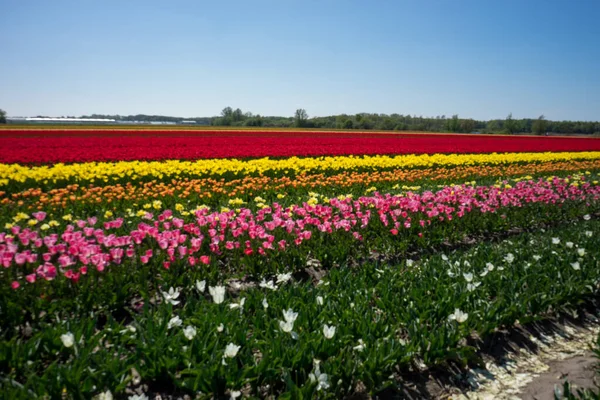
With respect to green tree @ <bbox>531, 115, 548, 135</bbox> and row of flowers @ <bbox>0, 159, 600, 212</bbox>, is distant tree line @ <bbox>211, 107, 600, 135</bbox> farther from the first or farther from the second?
row of flowers @ <bbox>0, 159, 600, 212</bbox>

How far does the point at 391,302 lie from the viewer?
3.88m

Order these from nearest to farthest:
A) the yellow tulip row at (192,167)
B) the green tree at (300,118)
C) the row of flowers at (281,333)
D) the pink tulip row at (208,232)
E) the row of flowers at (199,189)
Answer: the row of flowers at (281,333) < the pink tulip row at (208,232) < the row of flowers at (199,189) < the yellow tulip row at (192,167) < the green tree at (300,118)

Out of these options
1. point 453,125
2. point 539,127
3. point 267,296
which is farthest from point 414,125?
point 267,296

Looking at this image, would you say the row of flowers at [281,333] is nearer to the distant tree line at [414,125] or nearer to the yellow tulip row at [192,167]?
the yellow tulip row at [192,167]

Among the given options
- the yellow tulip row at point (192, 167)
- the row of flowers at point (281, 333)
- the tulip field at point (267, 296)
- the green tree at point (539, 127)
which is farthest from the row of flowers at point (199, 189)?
the green tree at point (539, 127)

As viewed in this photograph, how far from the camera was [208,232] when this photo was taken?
542 cm

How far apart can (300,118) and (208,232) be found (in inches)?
2956

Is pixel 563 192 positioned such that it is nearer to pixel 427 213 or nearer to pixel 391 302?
pixel 427 213

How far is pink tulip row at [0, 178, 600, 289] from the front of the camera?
4027 millimetres

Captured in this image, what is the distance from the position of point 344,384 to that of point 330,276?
6.01 ft

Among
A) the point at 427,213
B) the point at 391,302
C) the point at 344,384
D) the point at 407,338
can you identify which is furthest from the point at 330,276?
the point at 427,213

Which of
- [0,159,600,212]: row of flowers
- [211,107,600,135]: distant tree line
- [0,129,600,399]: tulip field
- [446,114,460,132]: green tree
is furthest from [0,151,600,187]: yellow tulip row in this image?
[446,114,460,132]: green tree

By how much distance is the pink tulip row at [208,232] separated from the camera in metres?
4.03

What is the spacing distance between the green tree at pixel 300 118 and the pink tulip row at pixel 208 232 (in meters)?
65.0
